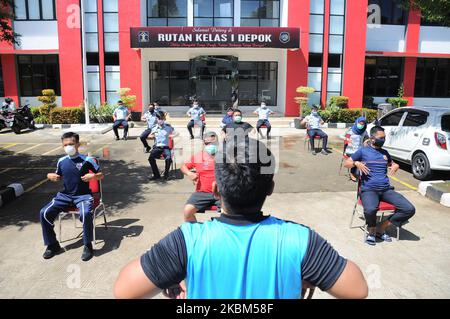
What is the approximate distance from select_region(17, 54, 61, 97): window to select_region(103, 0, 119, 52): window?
397cm

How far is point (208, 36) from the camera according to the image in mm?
18953

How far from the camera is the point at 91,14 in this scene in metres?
20.3

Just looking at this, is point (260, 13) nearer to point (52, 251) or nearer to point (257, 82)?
point (257, 82)

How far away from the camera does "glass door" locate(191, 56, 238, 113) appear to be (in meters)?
22.7

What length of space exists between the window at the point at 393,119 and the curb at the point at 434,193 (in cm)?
261

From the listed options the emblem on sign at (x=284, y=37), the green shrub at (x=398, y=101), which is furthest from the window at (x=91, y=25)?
the green shrub at (x=398, y=101)

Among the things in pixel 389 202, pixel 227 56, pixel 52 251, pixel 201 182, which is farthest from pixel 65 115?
pixel 389 202

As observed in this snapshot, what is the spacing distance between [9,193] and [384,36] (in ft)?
70.2

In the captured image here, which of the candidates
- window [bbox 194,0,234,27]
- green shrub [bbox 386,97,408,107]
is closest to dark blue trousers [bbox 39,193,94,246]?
window [bbox 194,0,234,27]

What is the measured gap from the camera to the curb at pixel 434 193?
761 centimetres

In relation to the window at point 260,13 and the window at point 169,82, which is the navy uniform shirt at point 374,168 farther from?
the window at point 169,82

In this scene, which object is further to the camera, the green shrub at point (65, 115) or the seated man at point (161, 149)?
the green shrub at point (65, 115)

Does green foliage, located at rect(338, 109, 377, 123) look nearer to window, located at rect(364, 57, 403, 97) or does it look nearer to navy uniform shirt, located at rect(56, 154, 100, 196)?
window, located at rect(364, 57, 403, 97)

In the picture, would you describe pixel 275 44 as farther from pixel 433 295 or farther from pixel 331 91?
pixel 433 295
